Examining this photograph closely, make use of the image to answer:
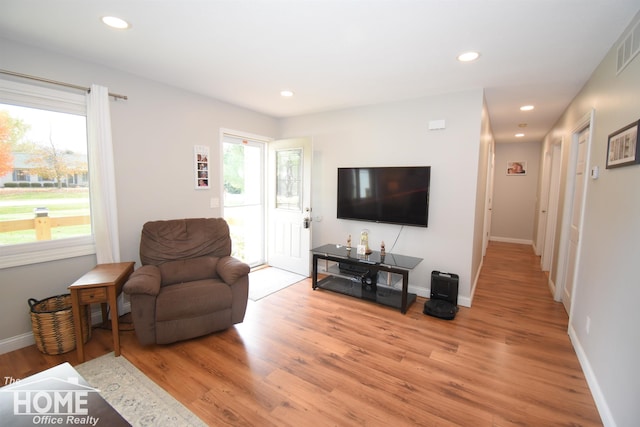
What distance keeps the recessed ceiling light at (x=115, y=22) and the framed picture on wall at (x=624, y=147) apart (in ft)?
10.9

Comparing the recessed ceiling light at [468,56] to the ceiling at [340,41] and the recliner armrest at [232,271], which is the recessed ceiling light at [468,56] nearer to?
the ceiling at [340,41]

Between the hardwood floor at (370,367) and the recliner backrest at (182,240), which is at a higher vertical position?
the recliner backrest at (182,240)

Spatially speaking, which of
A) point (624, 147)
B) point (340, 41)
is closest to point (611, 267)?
point (624, 147)

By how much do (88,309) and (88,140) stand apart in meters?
1.54

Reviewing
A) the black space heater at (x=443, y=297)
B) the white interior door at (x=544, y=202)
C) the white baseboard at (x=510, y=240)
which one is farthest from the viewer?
the white baseboard at (x=510, y=240)

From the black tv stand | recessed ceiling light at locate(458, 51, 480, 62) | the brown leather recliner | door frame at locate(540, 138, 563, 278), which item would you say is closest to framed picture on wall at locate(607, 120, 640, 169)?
recessed ceiling light at locate(458, 51, 480, 62)

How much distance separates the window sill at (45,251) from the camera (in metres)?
2.32

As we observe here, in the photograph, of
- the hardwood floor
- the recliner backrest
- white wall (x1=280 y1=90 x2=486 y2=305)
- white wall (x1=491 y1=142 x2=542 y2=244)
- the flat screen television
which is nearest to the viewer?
the hardwood floor

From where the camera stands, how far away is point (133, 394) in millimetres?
1931

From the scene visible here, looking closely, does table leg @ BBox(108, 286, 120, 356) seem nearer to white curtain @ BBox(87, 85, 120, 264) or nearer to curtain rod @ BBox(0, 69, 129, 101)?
white curtain @ BBox(87, 85, 120, 264)

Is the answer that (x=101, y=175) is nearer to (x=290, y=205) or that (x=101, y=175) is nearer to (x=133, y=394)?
(x=133, y=394)

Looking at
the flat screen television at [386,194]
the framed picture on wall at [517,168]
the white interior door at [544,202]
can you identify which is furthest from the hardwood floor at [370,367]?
the framed picture on wall at [517,168]

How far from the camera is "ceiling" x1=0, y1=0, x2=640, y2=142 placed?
5.82ft

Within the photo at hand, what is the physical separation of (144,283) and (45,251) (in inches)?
40.1
